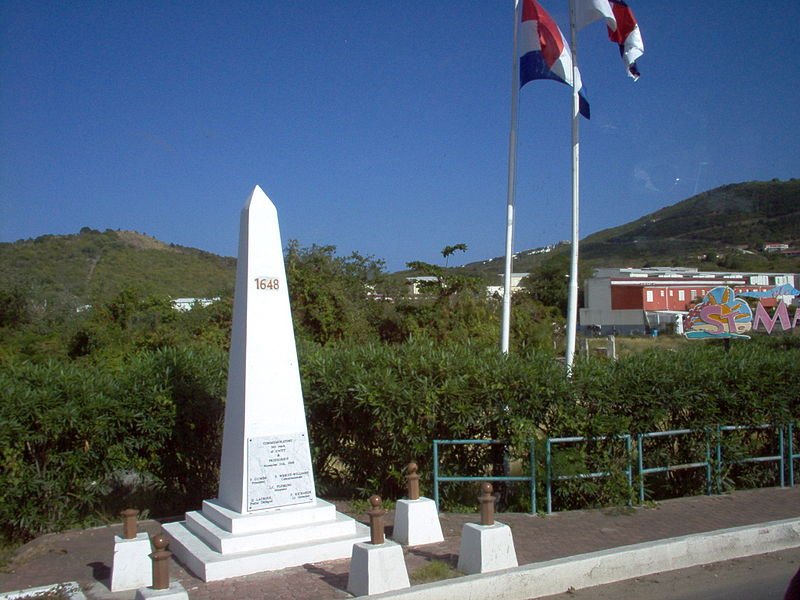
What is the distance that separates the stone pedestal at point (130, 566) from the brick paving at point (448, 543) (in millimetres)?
102

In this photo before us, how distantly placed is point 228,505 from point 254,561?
95 cm

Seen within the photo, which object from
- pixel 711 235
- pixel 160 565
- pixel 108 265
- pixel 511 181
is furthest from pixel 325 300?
pixel 711 235

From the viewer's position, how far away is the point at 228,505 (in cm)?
803

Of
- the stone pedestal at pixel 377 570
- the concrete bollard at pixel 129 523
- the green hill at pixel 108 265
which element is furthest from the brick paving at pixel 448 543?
the green hill at pixel 108 265

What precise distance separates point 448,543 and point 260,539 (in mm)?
1987

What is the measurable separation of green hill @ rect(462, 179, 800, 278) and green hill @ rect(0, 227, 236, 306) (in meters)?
25.8

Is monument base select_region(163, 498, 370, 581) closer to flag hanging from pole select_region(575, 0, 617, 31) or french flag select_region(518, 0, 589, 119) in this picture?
french flag select_region(518, 0, 589, 119)

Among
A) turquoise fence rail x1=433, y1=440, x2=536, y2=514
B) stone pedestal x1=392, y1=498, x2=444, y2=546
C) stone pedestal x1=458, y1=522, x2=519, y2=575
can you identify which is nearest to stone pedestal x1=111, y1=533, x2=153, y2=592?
stone pedestal x1=392, y1=498, x2=444, y2=546

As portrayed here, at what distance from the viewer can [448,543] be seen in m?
8.16

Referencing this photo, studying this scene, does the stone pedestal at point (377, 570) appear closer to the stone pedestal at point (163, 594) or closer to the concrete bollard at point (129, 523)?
the stone pedestal at point (163, 594)

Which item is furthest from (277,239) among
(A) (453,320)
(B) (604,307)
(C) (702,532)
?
(B) (604,307)

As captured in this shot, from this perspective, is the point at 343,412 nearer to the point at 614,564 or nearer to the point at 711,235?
the point at 614,564

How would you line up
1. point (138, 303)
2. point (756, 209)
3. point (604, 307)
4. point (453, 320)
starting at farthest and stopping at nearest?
point (756, 209)
point (604, 307)
point (138, 303)
point (453, 320)

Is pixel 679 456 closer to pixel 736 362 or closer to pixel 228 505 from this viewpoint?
pixel 736 362
